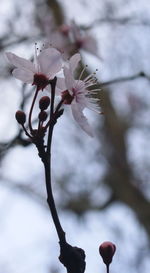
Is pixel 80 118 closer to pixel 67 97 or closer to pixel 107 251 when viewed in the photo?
pixel 67 97

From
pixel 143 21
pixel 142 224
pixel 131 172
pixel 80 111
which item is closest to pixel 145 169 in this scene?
pixel 131 172

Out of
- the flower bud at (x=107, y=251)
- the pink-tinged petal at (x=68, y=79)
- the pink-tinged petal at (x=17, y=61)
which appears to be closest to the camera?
the flower bud at (x=107, y=251)

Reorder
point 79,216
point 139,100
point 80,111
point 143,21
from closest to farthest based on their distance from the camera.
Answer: point 80,111 < point 143,21 < point 79,216 < point 139,100

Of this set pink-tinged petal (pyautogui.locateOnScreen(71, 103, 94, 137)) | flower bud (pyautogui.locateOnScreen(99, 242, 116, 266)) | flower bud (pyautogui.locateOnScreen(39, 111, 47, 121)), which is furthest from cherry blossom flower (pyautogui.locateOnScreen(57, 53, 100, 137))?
flower bud (pyautogui.locateOnScreen(99, 242, 116, 266))

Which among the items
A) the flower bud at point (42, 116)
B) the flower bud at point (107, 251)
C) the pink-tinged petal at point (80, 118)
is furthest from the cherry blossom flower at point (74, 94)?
the flower bud at point (107, 251)

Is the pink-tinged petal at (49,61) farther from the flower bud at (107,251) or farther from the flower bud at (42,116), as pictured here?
the flower bud at (107,251)

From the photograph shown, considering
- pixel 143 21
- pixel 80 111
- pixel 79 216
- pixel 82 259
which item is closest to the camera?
pixel 82 259

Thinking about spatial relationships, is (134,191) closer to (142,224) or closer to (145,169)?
(142,224)
